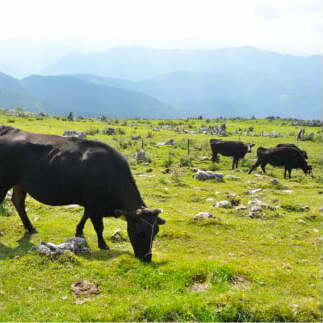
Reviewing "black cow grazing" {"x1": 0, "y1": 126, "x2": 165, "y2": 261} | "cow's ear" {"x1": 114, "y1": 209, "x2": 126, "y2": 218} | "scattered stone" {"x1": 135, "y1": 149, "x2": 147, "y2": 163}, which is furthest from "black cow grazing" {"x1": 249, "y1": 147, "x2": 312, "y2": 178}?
"cow's ear" {"x1": 114, "y1": 209, "x2": 126, "y2": 218}

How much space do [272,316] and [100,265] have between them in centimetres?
420

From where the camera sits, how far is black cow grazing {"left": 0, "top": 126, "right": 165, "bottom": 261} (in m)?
11.3

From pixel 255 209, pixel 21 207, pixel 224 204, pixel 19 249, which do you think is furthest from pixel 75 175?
pixel 224 204

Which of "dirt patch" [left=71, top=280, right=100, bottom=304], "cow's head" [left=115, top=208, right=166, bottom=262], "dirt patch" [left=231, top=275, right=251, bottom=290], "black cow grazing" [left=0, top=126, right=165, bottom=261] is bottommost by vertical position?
"dirt patch" [left=71, top=280, right=100, bottom=304]

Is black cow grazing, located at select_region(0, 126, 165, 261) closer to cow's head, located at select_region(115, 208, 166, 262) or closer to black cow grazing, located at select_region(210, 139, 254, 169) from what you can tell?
cow's head, located at select_region(115, 208, 166, 262)

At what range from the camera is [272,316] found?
25.3 ft

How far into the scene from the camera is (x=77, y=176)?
1138 centimetres

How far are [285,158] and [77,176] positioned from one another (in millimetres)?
22852

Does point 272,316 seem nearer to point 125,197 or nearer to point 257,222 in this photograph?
point 125,197

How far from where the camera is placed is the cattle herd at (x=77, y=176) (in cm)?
1131

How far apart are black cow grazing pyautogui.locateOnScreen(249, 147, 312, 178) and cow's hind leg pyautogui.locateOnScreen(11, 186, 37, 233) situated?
68.2ft

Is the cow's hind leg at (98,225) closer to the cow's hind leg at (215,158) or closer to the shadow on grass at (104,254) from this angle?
the shadow on grass at (104,254)

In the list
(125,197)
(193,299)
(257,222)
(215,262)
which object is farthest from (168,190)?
(193,299)

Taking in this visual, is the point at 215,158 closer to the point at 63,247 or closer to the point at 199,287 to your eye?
the point at 63,247
